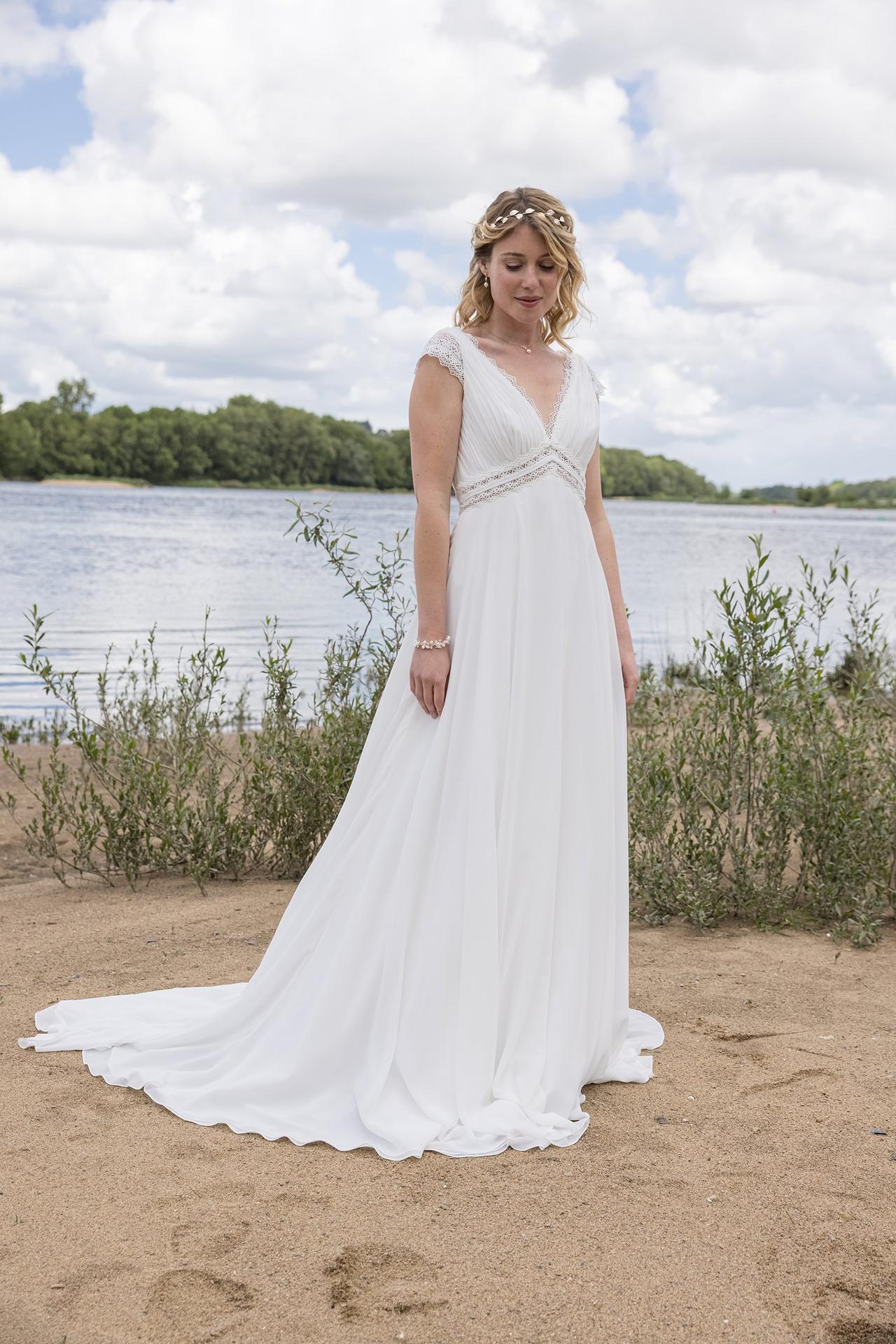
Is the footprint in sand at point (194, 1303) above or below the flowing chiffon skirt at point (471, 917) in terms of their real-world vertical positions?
below

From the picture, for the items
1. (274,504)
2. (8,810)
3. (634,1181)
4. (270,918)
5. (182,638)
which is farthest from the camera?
(274,504)

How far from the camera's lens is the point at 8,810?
26.8 feet

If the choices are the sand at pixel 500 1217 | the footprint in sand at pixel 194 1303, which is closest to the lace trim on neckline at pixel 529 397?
the sand at pixel 500 1217

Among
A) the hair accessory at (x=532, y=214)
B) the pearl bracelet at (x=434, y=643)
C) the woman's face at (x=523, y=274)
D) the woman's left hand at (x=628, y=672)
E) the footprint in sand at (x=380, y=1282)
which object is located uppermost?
the hair accessory at (x=532, y=214)

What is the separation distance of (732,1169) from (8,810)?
6.16 m

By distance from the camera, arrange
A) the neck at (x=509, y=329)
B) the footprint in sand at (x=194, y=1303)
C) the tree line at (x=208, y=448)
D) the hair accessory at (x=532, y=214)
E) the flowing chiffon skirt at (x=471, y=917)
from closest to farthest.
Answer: the footprint in sand at (x=194, y=1303) → the flowing chiffon skirt at (x=471, y=917) → the hair accessory at (x=532, y=214) → the neck at (x=509, y=329) → the tree line at (x=208, y=448)

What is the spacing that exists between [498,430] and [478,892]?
1.38 metres

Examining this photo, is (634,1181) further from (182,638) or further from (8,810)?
(182,638)

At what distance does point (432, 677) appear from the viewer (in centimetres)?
368

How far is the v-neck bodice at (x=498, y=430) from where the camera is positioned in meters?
3.68

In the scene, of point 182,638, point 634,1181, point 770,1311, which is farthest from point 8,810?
point 182,638

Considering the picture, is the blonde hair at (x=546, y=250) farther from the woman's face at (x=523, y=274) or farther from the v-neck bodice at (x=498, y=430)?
the v-neck bodice at (x=498, y=430)

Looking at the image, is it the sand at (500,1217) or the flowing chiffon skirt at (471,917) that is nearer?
the sand at (500,1217)

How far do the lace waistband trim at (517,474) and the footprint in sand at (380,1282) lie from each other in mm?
2088
